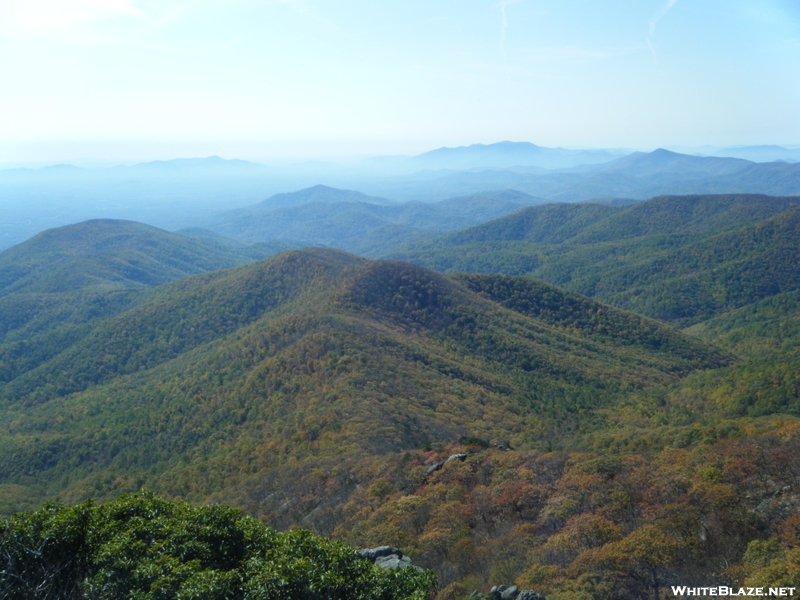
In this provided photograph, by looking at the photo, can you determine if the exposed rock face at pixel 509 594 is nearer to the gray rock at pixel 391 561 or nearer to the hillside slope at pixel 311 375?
the gray rock at pixel 391 561

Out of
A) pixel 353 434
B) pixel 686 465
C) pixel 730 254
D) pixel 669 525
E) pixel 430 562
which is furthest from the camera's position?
pixel 730 254

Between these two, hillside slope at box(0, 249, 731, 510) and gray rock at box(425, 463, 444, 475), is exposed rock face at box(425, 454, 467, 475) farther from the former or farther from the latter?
hillside slope at box(0, 249, 731, 510)

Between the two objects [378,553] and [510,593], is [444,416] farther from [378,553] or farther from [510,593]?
[510,593]

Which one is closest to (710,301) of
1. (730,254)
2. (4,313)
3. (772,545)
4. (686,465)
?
(730,254)

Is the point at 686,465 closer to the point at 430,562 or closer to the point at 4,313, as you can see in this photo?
the point at 430,562

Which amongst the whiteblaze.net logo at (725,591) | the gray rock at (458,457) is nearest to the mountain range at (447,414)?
the whiteblaze.net logo at (725,591)

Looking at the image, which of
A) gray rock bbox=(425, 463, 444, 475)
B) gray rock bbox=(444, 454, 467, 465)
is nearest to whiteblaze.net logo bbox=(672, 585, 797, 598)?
gray rock bbox=(444, 454, 467, 465)
